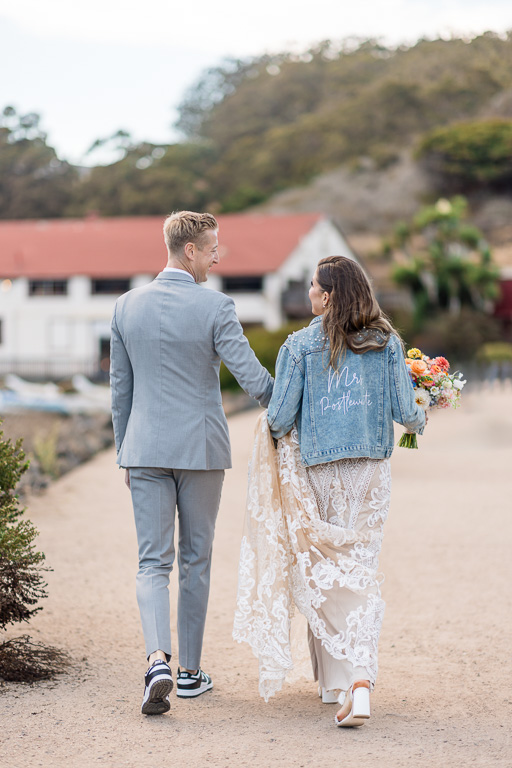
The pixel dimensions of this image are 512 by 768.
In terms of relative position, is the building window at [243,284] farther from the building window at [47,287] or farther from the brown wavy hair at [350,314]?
the brown wavy hair at [350,314]

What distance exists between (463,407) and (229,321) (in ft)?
53.0

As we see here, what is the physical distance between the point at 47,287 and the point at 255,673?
34776mm

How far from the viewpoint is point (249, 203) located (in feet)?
185

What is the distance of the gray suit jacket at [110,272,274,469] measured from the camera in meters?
3.73

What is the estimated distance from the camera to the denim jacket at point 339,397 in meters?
3.70

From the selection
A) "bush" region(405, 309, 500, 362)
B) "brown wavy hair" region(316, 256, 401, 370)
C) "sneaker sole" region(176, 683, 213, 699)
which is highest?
"bush" region(405, 309, 500, 362)

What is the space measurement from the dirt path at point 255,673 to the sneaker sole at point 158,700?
0.04 meters

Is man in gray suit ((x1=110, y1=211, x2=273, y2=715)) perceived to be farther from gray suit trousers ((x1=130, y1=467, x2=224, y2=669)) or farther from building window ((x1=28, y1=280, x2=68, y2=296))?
building window ((x1=28, y1=280, x2=68, y2=296))

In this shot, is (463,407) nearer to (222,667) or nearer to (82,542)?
(82,542)

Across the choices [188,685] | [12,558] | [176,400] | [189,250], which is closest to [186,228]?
[189,250]

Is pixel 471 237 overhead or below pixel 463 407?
overhead

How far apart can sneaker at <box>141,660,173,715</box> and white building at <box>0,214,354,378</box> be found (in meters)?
31.4

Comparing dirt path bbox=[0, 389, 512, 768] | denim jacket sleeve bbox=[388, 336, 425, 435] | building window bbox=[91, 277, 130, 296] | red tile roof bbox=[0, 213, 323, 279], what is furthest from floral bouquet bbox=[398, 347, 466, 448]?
building window bbox=[91, 277, 130, 296]

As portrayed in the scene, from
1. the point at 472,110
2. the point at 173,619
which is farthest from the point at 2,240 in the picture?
the point at 173,619
